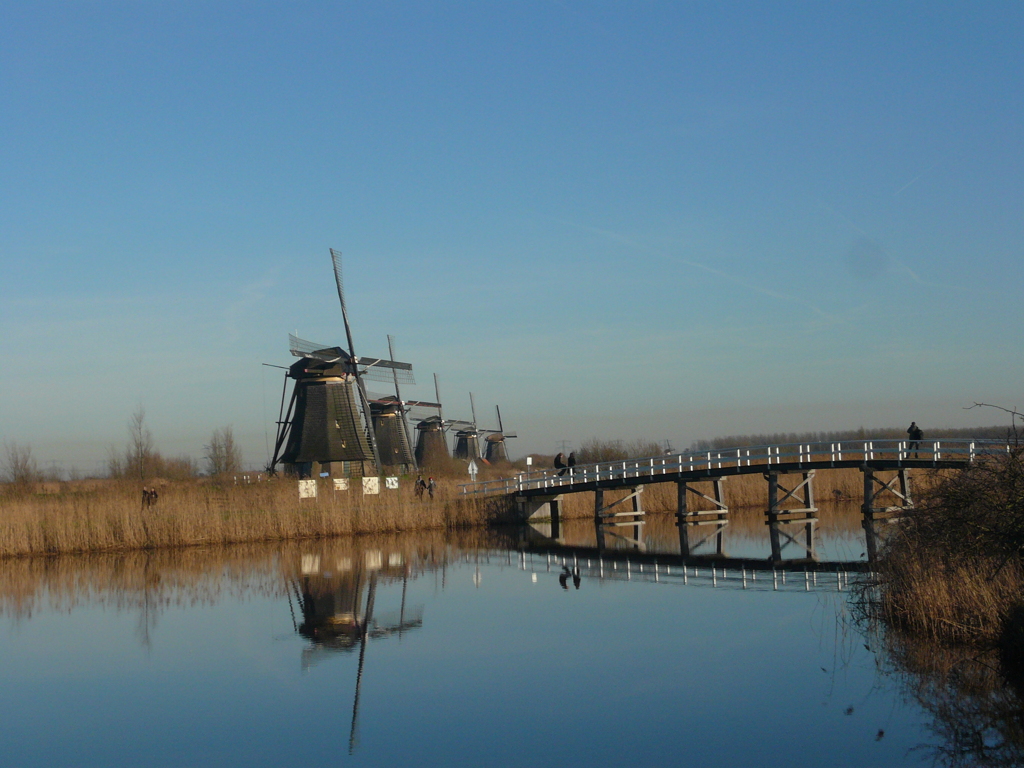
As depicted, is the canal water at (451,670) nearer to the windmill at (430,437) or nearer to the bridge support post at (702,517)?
the bridge support post at (702,517)

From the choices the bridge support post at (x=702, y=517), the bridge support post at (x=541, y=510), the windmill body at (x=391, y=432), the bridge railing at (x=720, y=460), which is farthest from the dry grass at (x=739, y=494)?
the windmill body at (x=391, y=432)

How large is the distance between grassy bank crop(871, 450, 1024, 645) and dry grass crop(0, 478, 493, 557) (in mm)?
16788

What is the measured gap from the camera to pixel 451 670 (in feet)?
39.8

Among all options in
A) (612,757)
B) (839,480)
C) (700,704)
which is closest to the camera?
(612,757)

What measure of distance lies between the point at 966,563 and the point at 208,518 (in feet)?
61.8

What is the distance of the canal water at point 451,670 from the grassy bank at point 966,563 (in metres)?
0.71

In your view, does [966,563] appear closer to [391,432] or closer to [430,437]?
[391,432]

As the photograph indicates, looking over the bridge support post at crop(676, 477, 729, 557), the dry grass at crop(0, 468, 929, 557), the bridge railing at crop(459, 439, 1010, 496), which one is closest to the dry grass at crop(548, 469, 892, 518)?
the dry grass at crop(0, 468, 929, 557)

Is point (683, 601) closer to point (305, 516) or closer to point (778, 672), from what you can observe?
point (778, 672)

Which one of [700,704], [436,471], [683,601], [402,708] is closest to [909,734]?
[700,704]

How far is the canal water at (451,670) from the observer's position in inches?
361

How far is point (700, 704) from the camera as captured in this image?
1021 centimetres

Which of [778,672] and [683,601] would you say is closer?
[778,672]

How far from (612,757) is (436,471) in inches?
1741
